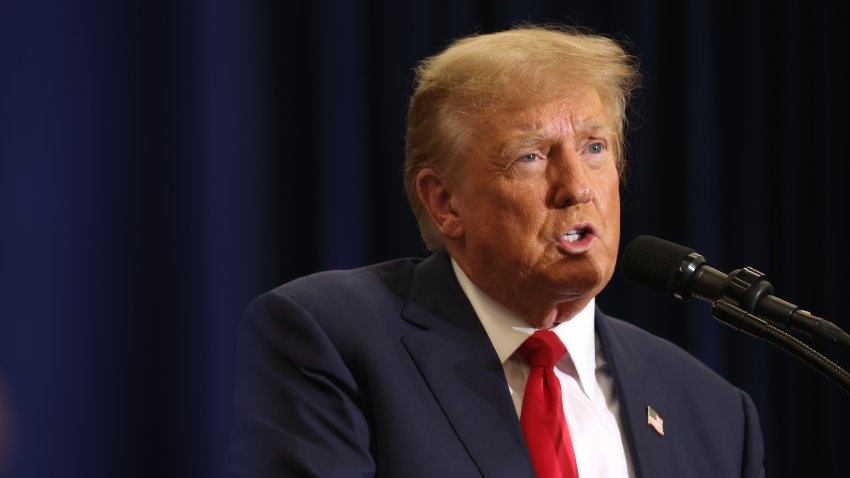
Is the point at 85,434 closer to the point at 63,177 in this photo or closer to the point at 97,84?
the point at 63,177

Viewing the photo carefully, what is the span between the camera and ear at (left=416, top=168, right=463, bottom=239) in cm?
214

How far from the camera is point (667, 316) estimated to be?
11.7 ft

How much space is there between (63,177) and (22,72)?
0.94ft

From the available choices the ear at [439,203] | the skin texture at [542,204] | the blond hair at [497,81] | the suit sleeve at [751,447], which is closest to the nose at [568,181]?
the skin texture at [542,204]

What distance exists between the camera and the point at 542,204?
1.96 m

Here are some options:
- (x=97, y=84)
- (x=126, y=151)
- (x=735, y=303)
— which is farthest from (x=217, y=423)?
(x=735, y=303)

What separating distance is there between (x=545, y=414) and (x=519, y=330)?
192mm

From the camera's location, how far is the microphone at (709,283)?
4.51ft

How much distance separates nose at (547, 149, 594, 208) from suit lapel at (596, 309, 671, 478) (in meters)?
0.39

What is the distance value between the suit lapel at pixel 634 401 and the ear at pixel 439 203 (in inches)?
15.3

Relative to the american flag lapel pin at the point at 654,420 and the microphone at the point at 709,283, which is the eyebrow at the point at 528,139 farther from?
the american flag lapel pin at the point at 654,420

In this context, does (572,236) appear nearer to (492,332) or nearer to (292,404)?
(492,332)

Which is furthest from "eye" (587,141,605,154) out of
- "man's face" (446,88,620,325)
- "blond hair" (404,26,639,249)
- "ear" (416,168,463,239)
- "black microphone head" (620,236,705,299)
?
"black microphone head" (620,236,705,299)

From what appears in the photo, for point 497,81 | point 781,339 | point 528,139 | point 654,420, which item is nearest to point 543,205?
point 528,139
